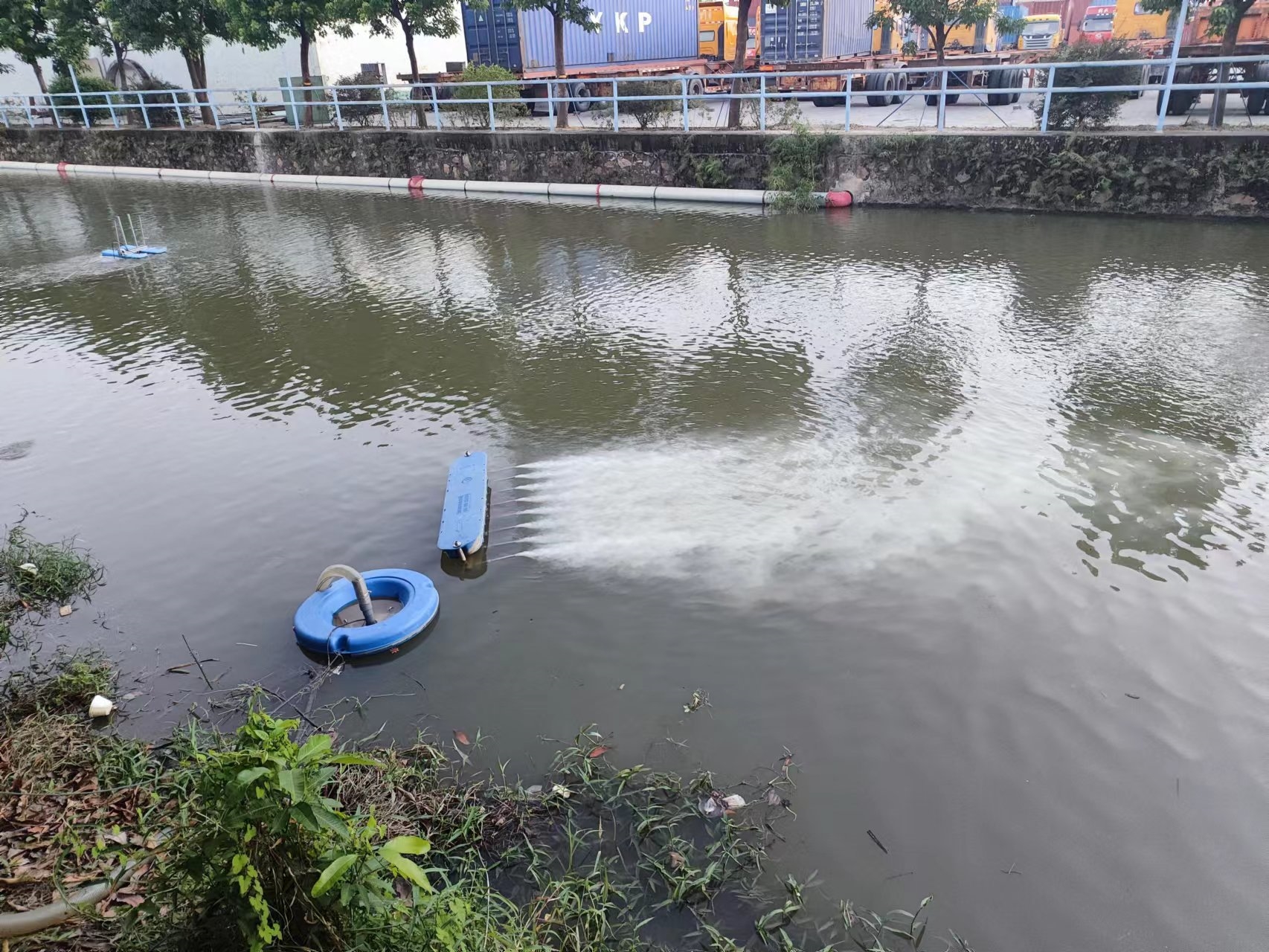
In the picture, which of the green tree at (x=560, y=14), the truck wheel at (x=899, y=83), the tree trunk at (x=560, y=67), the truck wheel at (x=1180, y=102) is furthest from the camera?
the truck wheel at (x=899, y=83)

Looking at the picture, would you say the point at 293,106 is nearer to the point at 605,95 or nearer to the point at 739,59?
the point at 605,95

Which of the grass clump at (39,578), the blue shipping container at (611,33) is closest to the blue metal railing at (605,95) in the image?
the blue shipping container at (611,33)

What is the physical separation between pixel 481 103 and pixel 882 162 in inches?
371

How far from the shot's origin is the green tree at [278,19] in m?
21.0

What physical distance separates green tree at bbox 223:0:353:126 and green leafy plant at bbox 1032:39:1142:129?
16158 mm

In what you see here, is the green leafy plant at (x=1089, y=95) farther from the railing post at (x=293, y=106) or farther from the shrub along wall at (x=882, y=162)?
the railing post at (x=293, y=106)

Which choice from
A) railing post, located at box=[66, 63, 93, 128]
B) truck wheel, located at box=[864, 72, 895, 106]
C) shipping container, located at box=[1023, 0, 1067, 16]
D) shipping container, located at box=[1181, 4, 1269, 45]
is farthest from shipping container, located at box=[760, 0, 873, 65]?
railing post, located at box=[66, 63, 93, 128]

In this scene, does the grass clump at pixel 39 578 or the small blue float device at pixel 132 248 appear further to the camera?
the small blue float device at pixel 132 248

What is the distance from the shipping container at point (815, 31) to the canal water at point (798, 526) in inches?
670

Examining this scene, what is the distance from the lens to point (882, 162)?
1520 centimetres

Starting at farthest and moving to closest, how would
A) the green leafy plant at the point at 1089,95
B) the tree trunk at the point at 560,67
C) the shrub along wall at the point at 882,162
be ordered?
the tree trunk at the point at 560,67
the green leafy plant at the point at 1089,95
the shrub along wall at the point at 882,162

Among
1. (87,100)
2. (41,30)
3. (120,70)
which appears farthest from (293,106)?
(41,30)

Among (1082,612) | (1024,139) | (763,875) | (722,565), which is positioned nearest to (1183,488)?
(1082,612)

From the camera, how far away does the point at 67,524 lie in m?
6.25
